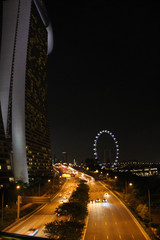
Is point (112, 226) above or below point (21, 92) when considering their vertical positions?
below

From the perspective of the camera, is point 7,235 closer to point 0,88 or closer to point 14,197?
point 14,197

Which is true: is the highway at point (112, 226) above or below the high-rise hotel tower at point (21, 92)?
below

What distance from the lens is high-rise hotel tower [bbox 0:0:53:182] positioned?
109875mm

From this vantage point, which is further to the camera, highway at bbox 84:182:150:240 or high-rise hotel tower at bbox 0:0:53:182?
high-rise hotel tower at bbox 0:0:53:182

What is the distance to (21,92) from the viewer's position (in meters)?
110

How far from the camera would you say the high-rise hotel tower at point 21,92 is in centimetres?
10988

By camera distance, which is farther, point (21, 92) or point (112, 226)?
point (21, 92)

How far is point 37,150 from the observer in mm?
132000

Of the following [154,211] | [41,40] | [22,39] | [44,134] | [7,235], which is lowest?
[154,211]

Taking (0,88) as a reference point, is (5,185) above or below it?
below

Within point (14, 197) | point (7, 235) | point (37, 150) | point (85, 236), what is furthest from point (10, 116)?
point (7, 235)

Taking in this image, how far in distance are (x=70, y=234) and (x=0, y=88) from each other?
94213 mm

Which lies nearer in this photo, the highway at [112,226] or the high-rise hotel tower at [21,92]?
the highway at [112,226]

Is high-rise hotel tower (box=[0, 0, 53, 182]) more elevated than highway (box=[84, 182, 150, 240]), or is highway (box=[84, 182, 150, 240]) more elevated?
high-rise hotel tower (box=[0, 0, 53, 182])
